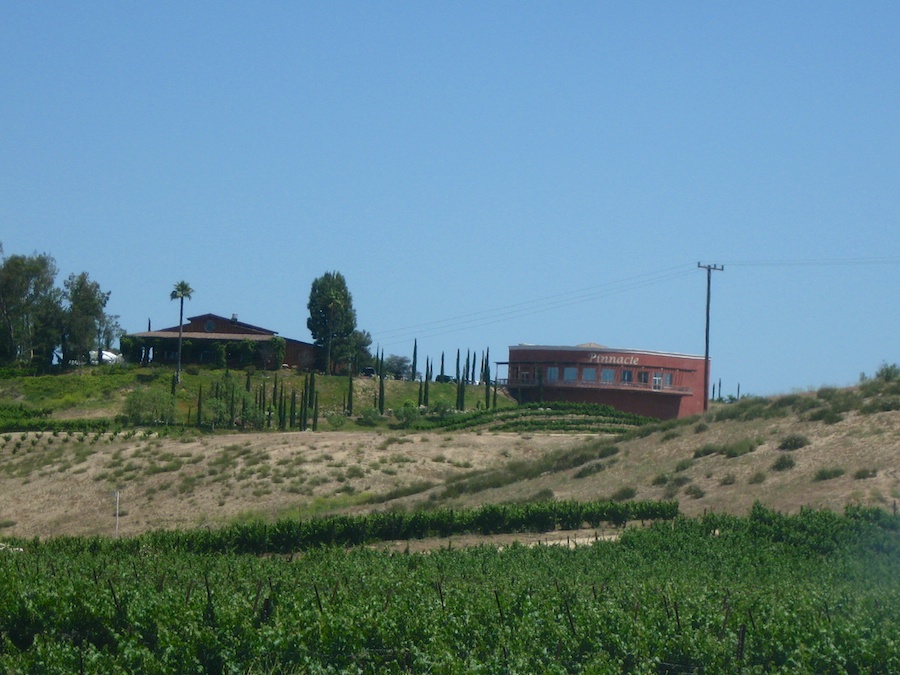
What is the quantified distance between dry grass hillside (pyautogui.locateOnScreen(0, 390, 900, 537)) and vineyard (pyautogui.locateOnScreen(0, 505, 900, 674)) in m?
19.6

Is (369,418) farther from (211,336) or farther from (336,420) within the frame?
(211,336)

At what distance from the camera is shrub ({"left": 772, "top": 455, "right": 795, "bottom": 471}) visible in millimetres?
44750

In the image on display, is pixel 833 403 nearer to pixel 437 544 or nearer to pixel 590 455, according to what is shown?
pixel 590 455

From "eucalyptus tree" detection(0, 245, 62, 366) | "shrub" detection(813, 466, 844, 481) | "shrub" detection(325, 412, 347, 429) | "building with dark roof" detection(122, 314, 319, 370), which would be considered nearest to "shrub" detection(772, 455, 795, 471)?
"shrub" detection(813, 466, 844, 481)

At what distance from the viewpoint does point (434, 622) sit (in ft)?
55.1

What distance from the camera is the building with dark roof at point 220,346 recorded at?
105375mm

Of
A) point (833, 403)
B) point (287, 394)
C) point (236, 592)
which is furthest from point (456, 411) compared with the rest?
point (236, 592)

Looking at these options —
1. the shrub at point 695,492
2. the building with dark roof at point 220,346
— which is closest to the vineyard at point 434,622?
the shrub at point 695,492

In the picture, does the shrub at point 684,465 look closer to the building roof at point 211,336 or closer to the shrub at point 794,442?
the shrub at point 794,442

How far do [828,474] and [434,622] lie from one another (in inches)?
1148

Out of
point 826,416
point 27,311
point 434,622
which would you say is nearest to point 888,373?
point 826,416

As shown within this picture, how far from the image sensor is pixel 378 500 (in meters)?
52.6

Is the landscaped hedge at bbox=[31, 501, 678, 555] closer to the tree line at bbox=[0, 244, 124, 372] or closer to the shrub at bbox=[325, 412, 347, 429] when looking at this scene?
the shrub at bbox=[325, 412, 347, 429]

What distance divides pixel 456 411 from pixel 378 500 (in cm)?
4224
